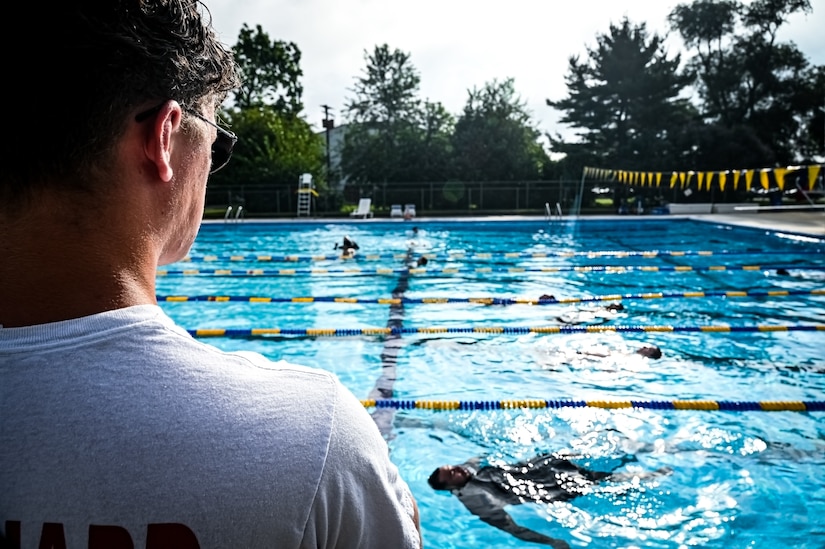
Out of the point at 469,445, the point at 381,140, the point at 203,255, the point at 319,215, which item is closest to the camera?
the point at 469,445

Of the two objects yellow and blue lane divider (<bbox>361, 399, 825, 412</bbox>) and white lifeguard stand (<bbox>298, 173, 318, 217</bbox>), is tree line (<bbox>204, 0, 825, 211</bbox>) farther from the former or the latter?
yellow and blue lane divider (<bbox>361, 399, 825, 412</bbox>)

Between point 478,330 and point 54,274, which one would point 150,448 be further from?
point 478,330

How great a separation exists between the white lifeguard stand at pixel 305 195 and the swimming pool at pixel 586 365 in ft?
49.5

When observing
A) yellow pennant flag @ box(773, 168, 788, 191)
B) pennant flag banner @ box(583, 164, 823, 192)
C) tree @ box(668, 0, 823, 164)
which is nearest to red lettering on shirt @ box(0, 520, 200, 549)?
pennant flag banner @ box(583, 164, 823, 192)

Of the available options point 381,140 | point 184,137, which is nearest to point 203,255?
point 184,137

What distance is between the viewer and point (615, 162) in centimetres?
3428

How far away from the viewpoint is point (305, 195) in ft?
95.9

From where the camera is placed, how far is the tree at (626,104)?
112 ft

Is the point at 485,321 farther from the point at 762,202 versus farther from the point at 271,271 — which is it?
the point at 762,202

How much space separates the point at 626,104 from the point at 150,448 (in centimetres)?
3856

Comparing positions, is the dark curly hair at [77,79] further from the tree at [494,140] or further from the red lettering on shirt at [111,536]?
the tree at [494,140]

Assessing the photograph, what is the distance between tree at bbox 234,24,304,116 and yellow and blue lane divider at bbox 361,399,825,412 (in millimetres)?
42861

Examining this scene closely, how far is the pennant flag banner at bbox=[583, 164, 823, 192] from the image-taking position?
53.3ft

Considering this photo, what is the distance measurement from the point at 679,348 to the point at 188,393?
6835 mm
